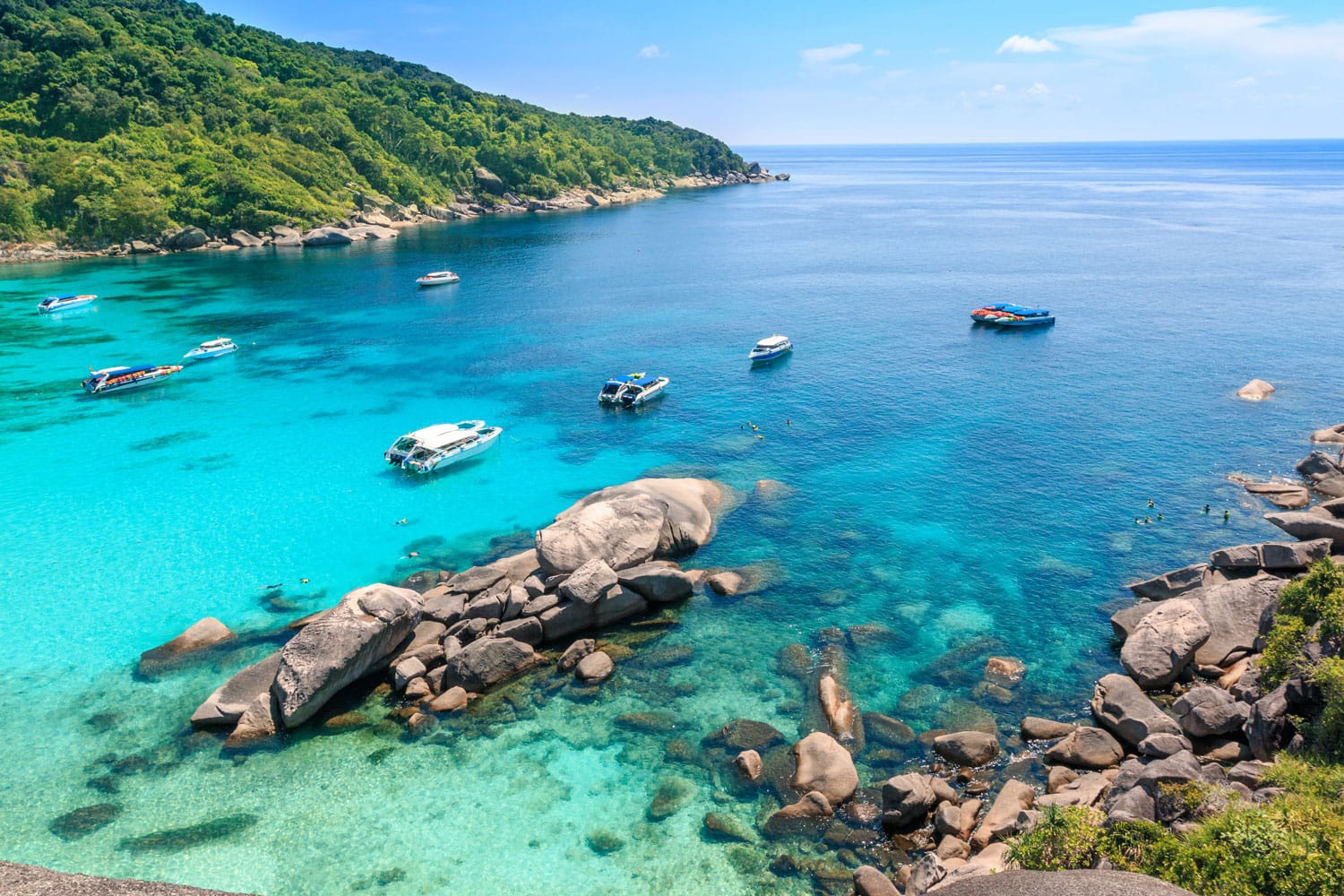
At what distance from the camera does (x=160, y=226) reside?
16238 cm

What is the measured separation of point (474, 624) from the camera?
4169cm

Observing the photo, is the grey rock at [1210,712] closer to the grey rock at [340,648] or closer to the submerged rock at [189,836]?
the grey rock at [340,648]

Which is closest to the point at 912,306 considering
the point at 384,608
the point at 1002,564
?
the point at 1002,564

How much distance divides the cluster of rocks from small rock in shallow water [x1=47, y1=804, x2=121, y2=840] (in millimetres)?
4973

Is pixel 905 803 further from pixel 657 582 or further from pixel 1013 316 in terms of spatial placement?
pixel 1013 316

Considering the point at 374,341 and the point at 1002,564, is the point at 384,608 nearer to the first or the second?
the point at 1002,564

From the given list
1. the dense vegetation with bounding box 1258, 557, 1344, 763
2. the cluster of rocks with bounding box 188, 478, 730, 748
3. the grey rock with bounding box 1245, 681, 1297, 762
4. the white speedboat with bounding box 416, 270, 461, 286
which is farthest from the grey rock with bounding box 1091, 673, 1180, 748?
the white speedboat with bounding box 416, 270, 461, 286

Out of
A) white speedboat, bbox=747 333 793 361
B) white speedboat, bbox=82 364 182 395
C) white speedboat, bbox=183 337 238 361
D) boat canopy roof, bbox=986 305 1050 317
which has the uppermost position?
white speedboat, bbox=183 337 238 361

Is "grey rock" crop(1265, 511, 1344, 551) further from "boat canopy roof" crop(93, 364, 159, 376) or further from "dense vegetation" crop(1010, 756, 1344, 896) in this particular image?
"boat canopy roof" crop(93, 364, 159, 376)

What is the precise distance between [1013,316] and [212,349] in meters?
105

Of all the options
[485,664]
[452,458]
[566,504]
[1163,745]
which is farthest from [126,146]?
[1163,745]

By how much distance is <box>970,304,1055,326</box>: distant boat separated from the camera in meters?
104

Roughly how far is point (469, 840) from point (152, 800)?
13633 millimetres

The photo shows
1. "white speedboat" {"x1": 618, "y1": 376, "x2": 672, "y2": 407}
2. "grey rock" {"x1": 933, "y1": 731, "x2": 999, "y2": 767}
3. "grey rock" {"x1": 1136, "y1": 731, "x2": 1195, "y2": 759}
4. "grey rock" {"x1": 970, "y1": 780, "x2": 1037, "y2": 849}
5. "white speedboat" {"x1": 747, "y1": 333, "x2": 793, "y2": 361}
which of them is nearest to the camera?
"grey rock" {"x1": 970, "y1": 780, "x2": 1037, "y2": 849}
